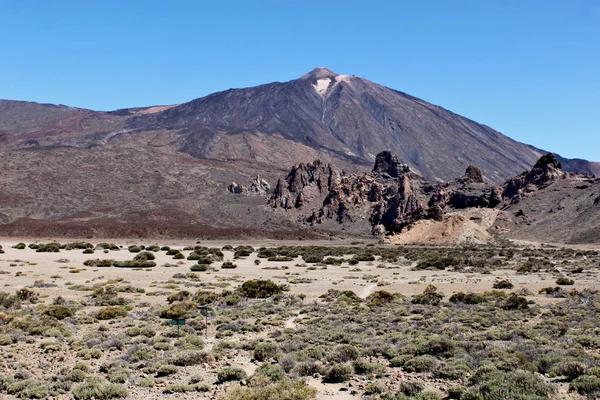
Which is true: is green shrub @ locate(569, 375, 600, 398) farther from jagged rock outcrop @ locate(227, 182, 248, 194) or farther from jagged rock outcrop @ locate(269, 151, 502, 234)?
jagged rock outcrop @ locate(227, 182, 248, 194)

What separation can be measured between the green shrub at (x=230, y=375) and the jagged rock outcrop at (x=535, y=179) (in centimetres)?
9050

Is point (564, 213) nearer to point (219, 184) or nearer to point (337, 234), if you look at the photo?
point (337, 234)

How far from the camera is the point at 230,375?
1062 cm

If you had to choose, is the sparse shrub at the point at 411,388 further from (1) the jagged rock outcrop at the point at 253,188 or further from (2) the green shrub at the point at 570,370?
(1) the jagged rock outcrop at the point at 253,188

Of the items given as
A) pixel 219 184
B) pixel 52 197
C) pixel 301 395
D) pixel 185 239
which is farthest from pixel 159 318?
pixel 219 184

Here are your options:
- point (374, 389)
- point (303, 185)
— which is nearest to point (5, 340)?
point (374, 389)

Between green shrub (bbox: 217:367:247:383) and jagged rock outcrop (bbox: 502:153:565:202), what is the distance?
90496 mm

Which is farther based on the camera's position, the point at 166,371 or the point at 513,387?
the point at 166,371

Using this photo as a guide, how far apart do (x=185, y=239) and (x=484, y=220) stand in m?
49.6

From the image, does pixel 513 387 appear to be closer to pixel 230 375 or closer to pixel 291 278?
pixel 230 375

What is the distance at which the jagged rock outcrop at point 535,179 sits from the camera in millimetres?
94312

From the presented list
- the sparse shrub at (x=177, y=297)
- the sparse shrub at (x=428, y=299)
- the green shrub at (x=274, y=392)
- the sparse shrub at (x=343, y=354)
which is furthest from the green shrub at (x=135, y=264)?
the green shrub at (x=274, y=392)

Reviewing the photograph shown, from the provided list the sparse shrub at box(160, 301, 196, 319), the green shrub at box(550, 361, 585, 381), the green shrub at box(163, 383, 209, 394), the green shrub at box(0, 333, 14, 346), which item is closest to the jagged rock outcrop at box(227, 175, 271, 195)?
the sparse shrub at box(160, 301, 196, 319)

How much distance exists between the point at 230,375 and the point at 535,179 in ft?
318
